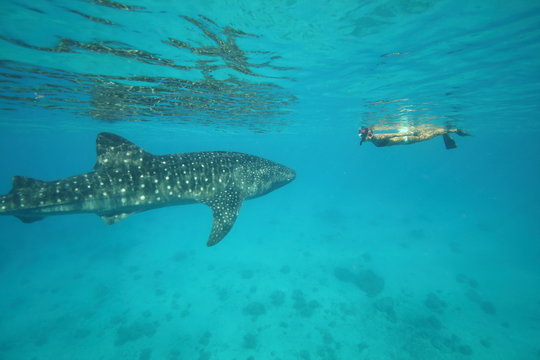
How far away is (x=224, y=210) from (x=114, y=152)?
3.86 meters

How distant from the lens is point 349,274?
70.9 ft

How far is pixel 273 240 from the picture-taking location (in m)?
32.2

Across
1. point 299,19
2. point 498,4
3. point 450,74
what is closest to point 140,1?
point 299,19

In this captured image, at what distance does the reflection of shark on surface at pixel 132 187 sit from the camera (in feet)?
21.8

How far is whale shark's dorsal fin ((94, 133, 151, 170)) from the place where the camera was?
23.8 feet

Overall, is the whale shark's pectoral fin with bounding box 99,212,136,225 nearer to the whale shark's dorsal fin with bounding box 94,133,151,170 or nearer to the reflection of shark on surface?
the reflection of shark on surface

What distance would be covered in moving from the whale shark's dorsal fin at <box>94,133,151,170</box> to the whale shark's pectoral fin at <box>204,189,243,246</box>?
9.15 ft

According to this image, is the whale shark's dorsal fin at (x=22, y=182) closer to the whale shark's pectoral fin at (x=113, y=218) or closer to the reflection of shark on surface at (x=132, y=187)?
the reflection of shark on surface at (x=132, y=187)

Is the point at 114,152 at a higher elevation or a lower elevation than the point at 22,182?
higher

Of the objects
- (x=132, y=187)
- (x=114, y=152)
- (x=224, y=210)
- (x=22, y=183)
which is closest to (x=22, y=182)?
(x=22, y=183)

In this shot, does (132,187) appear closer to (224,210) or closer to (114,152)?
(114,152)

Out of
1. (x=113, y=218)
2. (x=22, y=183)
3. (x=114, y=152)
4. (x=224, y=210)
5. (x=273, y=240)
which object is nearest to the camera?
(x=22, y=183)

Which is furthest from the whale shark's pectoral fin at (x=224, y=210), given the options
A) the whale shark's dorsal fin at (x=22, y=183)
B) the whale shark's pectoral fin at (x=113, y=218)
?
the whale shark's dorsal fin at (x=22, y=183)

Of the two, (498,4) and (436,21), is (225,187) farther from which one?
(498,4)
